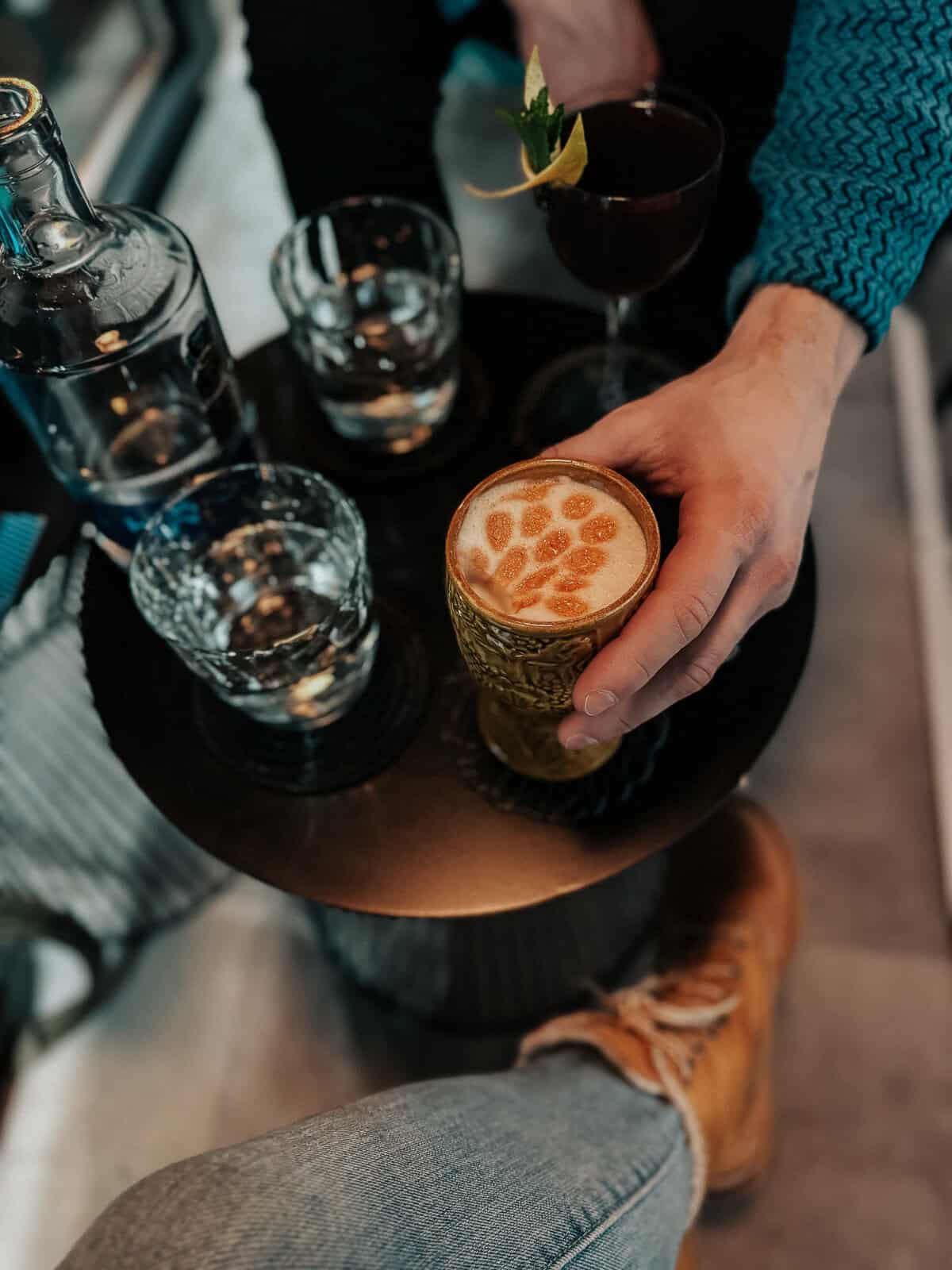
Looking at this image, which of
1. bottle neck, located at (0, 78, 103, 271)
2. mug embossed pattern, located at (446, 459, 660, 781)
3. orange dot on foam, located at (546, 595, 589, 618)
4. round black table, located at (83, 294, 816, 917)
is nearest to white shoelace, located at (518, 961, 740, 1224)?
round black table, located at (83, 294, 816, 917)

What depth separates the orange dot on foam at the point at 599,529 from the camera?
0.60 meters

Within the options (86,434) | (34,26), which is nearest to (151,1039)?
(86,434)

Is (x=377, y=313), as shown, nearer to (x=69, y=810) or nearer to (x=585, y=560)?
(x=585, y=560)

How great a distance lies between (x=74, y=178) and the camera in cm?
68

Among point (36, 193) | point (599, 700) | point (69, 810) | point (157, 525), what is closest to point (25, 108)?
point (36, 193)

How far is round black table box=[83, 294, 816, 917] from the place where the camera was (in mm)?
720

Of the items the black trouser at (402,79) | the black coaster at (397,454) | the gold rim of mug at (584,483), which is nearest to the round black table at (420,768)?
the black coaster at (397,454)

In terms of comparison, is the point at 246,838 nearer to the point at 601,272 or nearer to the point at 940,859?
the point at 601,272

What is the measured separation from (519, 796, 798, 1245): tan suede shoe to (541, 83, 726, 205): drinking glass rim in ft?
2.21

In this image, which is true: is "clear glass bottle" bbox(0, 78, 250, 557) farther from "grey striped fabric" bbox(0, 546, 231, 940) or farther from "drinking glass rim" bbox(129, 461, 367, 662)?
"grey striped fabric" bbox(0, 546, 231, 940)

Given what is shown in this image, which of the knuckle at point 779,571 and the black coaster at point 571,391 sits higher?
the knuckle at point 779,571

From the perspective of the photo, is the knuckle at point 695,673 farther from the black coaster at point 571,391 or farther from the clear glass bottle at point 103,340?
the clear glass bottle at point 103,340

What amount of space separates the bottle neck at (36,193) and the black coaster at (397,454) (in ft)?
0.77

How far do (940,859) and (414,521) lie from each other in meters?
0.75
